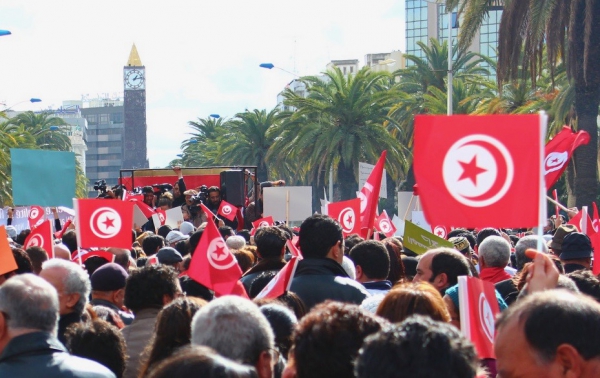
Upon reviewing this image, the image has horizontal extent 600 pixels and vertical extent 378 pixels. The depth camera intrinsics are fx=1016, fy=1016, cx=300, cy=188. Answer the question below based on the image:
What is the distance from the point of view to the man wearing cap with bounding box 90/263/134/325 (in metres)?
5.86

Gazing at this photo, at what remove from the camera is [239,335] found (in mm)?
3277

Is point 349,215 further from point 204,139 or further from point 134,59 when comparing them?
point 134,59

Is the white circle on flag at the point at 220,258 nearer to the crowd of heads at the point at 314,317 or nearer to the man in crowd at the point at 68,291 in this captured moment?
the crowd of heads at the point at 314,317

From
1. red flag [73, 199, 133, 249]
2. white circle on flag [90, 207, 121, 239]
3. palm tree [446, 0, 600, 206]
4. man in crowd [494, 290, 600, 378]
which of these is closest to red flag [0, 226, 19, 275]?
red flag [73, 199, 133, 249]

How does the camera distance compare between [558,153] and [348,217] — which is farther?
[558,153]

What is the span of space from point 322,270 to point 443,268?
2.20ft

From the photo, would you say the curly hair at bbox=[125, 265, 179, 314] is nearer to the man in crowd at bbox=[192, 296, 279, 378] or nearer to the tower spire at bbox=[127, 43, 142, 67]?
the man in crowd at bbox=[192, 296, 279, 378]

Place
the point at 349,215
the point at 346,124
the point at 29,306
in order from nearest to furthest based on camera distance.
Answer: the point at 29,306 < the point at 349,215 < the point at 346,124

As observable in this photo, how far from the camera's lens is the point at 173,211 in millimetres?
15023

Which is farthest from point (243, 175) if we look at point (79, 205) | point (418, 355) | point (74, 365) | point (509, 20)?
point (418, 355)

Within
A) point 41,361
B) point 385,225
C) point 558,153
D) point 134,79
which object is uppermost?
point 134,79

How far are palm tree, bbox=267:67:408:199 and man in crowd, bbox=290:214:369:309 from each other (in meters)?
29.0

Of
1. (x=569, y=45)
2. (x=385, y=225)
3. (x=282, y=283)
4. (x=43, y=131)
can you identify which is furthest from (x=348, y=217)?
(x=43, y=131)

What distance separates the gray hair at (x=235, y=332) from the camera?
10.7ft
